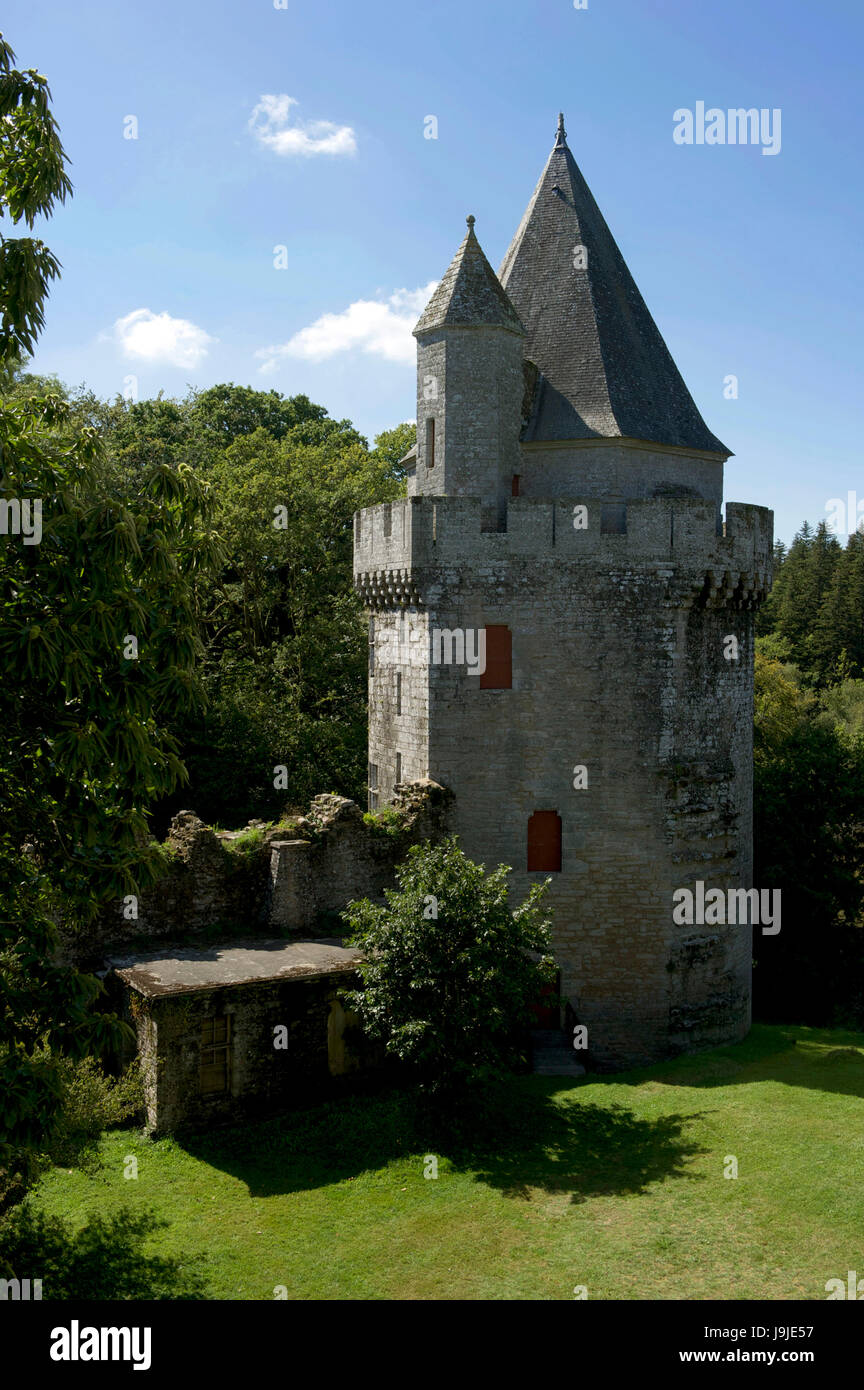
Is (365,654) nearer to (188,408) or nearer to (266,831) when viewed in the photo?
(266,831)

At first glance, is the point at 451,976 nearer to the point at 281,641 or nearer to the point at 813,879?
the point at 813,879

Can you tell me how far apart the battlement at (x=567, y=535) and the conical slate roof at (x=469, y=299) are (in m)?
3.76

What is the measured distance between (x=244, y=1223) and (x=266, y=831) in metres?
7.87

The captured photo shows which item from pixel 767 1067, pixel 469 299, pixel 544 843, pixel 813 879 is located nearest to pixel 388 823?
pixel 544 843

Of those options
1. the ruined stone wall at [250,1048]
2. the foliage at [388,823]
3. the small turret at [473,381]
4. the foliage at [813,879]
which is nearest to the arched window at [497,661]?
the small turret at [473,381]

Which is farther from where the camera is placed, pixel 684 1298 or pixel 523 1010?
pixel 523 1010

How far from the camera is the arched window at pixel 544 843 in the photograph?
21438 mm

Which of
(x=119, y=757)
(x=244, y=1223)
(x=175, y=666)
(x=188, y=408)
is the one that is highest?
(x=188, y=408)

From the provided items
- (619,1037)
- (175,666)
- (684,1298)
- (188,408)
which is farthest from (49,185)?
(188,408)

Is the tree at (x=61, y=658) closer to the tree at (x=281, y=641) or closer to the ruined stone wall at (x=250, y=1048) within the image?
the ruined stone wall at (x=250, y=1048)

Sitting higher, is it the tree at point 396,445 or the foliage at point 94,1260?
the tree at point 396,445

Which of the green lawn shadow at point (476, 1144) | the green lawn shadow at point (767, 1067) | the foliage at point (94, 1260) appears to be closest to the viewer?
the foliage at point (94, 1260)

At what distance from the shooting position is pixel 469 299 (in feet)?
70.5

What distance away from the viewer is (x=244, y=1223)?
47.0ft
